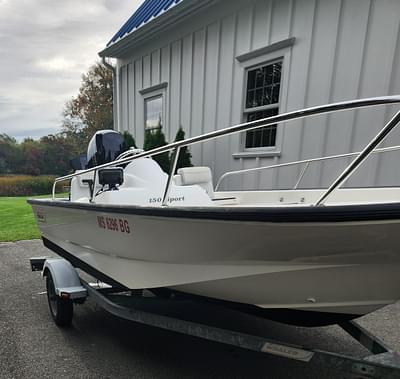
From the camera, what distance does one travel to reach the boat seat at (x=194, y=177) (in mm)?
3328

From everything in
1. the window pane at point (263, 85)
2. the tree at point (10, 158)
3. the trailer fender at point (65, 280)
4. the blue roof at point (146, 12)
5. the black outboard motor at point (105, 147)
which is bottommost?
the tree at point (10, 158)

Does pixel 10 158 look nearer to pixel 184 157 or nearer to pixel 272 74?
pixel 184 157

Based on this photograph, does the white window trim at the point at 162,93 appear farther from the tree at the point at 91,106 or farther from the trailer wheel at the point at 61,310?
the tree at the point at 91,106

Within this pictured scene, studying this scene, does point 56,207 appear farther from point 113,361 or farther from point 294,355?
point 294,355

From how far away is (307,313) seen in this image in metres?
1.88

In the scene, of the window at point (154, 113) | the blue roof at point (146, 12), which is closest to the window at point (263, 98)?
the blue roof at point (146, 12)

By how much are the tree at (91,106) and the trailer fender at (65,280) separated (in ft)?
84.8

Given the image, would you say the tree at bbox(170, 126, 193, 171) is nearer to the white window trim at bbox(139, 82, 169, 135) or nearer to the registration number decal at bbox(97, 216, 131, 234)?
the white window trim at bbox(139, 82, 169, 135)

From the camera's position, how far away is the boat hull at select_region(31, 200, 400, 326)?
1550 millimetres

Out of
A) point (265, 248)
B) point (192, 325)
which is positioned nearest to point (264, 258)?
point (265, 248)

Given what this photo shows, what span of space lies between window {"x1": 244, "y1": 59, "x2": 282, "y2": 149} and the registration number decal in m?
3.07

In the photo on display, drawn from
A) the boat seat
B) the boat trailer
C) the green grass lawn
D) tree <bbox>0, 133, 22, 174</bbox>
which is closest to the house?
the boat seat

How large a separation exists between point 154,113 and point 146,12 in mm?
2152

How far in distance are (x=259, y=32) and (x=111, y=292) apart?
165 inches
